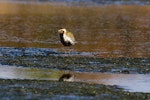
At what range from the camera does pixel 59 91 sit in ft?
47.4

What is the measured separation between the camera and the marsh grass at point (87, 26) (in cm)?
2652

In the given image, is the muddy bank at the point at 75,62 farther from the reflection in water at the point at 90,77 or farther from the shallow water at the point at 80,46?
the reflection in water at the point at 90,77

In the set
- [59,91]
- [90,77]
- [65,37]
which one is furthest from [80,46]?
[59,91]

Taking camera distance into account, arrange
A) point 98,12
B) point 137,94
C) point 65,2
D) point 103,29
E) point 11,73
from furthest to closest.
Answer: point 65,2, point 98,12, point 103,29, point 11,73, point 137,94

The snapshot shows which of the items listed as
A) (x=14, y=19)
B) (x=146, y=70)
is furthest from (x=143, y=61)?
(x=14, y=19)

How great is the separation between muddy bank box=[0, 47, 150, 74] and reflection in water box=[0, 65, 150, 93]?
0.65 m

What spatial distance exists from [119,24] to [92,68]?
63.8 feet

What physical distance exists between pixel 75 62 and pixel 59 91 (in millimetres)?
5409

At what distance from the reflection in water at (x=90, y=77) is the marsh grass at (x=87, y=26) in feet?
17.5

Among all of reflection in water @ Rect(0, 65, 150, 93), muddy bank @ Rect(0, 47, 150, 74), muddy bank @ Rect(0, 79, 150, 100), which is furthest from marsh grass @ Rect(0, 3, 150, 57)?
muddy bank @ Rect(0, 79, 150, 100)

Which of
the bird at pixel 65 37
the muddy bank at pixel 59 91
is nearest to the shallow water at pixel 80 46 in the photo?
the bird at pixel 65 37

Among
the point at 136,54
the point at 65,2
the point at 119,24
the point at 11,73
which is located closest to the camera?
the point at 11,73

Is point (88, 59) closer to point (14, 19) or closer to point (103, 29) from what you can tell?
point (103, 29)

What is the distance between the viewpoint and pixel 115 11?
48.6 m
